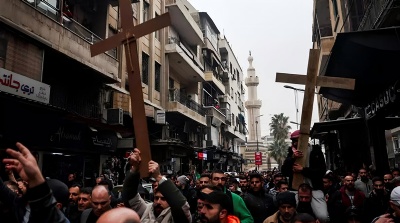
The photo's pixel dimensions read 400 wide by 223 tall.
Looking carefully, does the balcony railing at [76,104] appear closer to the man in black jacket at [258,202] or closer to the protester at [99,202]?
the man in black jacket at [258,202]

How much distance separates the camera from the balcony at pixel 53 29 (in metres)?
9.66

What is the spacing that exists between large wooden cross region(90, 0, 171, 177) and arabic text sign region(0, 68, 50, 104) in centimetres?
607

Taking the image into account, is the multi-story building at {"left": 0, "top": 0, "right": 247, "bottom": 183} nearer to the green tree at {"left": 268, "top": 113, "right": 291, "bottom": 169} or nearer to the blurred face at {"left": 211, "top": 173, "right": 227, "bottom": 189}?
the blurred face at {"left": 211, "top": 173, "right": 227, "bottom": 189}

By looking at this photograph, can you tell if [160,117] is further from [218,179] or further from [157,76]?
[218,179]

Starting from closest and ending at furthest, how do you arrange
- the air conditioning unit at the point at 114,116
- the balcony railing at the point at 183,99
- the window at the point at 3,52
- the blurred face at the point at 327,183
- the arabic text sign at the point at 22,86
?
the blurred face at the point at 327,183, the arabic text sign at the point at 22,86, the window at the point at 3,52, the air conditioning unit at the point at 114,116, the balcony railing at the point at 183,99

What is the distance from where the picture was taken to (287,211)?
409cm

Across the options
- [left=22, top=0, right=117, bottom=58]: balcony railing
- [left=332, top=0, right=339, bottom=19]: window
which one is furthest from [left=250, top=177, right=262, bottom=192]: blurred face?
[left=332, top=0, right=339, bottom=19]: window

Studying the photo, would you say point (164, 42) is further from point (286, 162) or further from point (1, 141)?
point (286, 162)

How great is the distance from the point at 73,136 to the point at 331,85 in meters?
10.1

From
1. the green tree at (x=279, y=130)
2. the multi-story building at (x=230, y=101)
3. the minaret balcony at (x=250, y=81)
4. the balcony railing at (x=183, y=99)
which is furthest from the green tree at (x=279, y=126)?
the balcony railing at (x=183, y=99)

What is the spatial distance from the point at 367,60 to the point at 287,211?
5.22m

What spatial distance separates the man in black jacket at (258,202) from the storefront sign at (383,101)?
12.8 feet

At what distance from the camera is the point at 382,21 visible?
893 cm

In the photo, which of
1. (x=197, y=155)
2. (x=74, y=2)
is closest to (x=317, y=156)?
(x=74, y=2)
